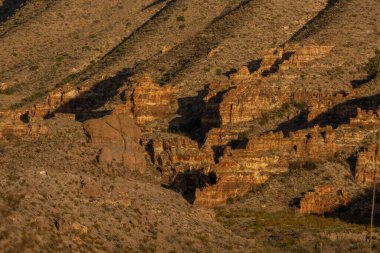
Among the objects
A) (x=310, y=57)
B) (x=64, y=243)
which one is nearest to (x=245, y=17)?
(x=310, y=57)

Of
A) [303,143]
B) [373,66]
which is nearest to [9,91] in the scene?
[373,66]

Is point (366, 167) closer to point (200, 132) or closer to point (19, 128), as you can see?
point (200, 132)

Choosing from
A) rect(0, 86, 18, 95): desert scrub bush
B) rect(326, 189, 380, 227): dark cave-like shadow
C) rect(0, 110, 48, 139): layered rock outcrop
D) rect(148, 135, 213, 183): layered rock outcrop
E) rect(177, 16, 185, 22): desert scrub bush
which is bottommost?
rect(326, 189, 380, 227): dark cave-like shadow

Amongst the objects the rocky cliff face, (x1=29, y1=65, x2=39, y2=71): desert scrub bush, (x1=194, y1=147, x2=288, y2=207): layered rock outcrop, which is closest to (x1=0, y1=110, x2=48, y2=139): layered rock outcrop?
the rocky cliff face

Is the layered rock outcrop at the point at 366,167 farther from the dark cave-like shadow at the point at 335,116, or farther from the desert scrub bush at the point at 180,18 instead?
the desert scrub bush at the point at 180,18

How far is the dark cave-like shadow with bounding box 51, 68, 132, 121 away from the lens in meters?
155

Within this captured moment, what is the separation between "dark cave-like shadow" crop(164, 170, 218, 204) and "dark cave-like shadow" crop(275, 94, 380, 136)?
305 inches

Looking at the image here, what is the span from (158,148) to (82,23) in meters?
57.7

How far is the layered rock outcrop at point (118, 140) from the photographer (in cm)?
13512

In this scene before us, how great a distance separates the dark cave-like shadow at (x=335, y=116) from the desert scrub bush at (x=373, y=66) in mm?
7647

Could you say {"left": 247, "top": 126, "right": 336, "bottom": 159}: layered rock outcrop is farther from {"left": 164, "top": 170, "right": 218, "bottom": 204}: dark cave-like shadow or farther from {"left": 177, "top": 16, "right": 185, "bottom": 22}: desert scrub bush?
{"left": 177, "top": 16, "right": 185, "bottom": 22}: desert scrub bush

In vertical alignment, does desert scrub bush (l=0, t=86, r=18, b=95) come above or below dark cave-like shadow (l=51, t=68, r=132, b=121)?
below

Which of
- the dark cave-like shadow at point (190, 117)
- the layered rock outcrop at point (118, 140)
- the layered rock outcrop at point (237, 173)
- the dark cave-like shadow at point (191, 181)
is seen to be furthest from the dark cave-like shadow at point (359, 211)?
the dark cave-like shadow at point (190, 117)

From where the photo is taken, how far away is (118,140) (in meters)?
137
